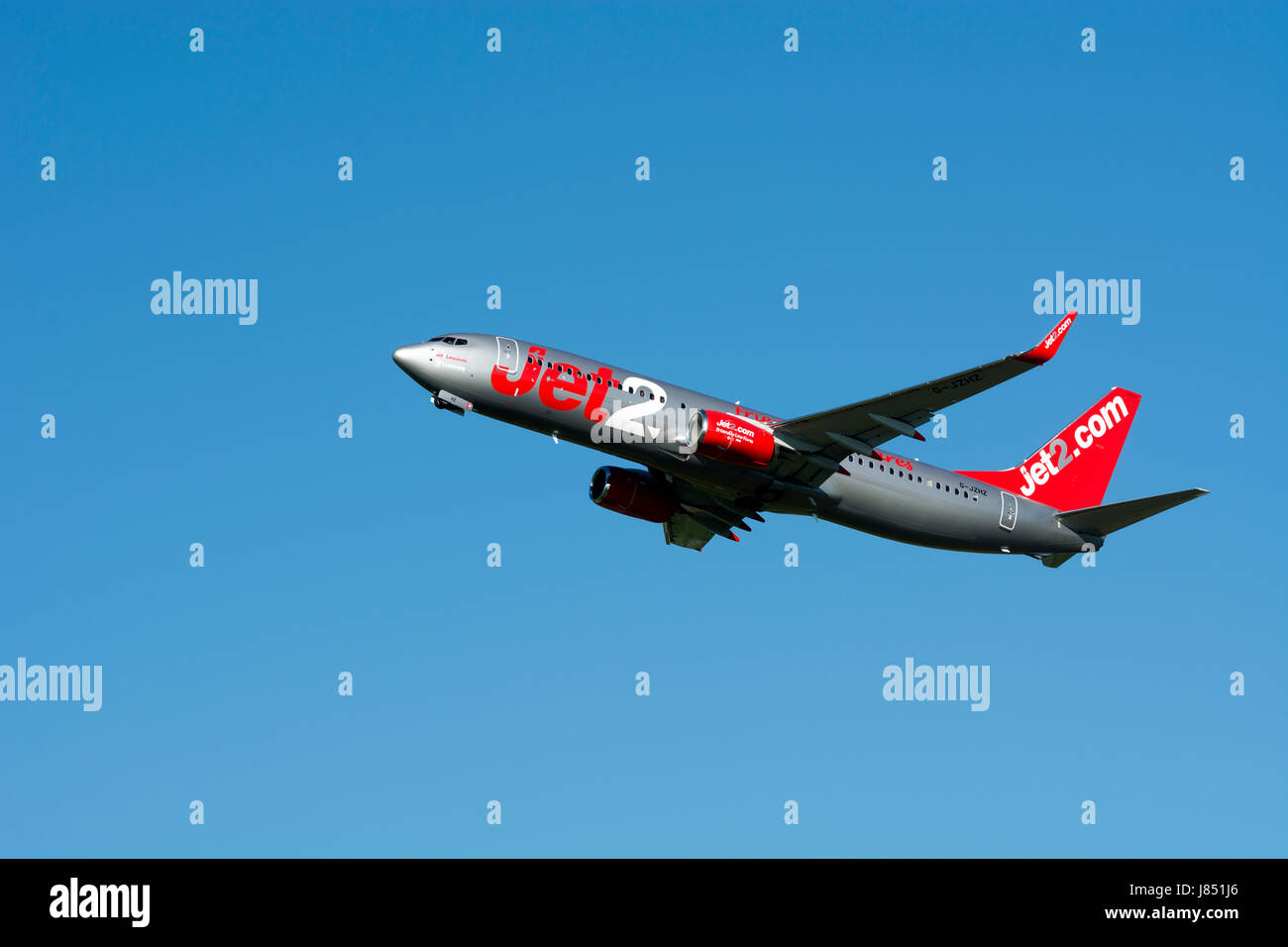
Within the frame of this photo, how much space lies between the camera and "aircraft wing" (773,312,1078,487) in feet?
160

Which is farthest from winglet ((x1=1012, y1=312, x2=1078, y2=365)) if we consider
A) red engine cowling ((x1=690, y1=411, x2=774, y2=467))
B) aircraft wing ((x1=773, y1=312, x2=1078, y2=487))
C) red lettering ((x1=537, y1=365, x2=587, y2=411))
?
red lettering ((x1=537, y1=365, x2=587, y2=411))

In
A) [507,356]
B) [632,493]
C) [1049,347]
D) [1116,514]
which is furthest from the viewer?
[1116,514]

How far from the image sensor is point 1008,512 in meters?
62.6

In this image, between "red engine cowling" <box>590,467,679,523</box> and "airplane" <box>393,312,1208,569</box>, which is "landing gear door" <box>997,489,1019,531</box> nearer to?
"airplane" <box>393,312,1208,569</box>

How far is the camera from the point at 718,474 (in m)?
56.1

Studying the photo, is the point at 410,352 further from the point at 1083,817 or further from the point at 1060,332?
the point at 1083,817

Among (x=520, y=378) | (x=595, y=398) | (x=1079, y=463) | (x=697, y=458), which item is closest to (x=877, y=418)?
(x=697, y=458)

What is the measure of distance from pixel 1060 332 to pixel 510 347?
20.1 meters

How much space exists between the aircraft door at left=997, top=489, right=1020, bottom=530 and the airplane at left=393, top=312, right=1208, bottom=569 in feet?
0.20

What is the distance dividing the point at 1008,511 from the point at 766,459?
14.1m

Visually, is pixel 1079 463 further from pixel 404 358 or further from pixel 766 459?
pixel 404 358

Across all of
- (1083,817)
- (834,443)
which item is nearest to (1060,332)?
(834,443)

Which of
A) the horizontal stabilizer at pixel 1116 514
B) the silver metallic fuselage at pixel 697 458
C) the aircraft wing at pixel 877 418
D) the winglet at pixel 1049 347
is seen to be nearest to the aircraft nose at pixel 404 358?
the silver metallic fuselage at pixel 697 458
